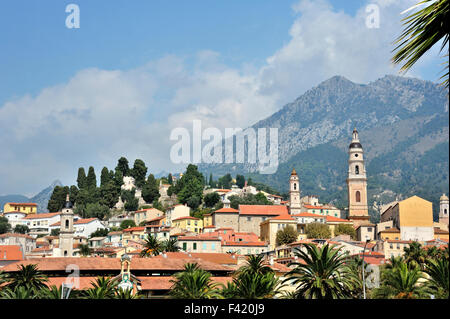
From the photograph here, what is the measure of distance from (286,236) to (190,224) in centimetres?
2446

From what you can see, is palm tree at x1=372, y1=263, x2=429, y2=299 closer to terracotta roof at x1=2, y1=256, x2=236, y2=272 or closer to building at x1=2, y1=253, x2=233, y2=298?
building at x1=2, y1=253, x2=233, y2=298

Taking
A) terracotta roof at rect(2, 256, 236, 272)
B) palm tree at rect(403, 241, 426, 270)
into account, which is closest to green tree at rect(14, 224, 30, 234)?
terracotta roof at rect(2, 256, 236, 272)

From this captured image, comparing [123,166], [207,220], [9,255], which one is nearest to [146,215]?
[207,220]

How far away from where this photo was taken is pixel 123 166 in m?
154

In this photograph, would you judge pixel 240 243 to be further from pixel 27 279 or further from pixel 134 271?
pixel 27 279

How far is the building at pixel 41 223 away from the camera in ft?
449

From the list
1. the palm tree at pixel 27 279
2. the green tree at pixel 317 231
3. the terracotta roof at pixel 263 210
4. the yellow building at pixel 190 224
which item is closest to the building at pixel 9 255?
the yellow building at pixel 190 224

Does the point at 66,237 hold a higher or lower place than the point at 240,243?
higher

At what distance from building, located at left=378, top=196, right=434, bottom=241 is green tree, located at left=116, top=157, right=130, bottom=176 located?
3160 inches

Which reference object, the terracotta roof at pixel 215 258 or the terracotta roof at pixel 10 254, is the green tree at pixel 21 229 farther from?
the terracotta roof at pixel 215 258

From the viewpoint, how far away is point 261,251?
89812 millimetres

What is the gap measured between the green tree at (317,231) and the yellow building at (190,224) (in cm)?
2265

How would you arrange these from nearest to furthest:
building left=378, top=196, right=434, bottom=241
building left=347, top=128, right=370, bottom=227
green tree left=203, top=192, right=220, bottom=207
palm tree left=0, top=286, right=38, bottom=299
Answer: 1. palm tree left=0, top=286, right=38, bottom=299
2. building left=378, top=196, right=434, bottom=241
3. building left=347, top=128, right=370, bottom=227
4. green tree left=203, top=192, right=220, bottom=207

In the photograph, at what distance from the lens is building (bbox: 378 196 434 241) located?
89.6 meters
